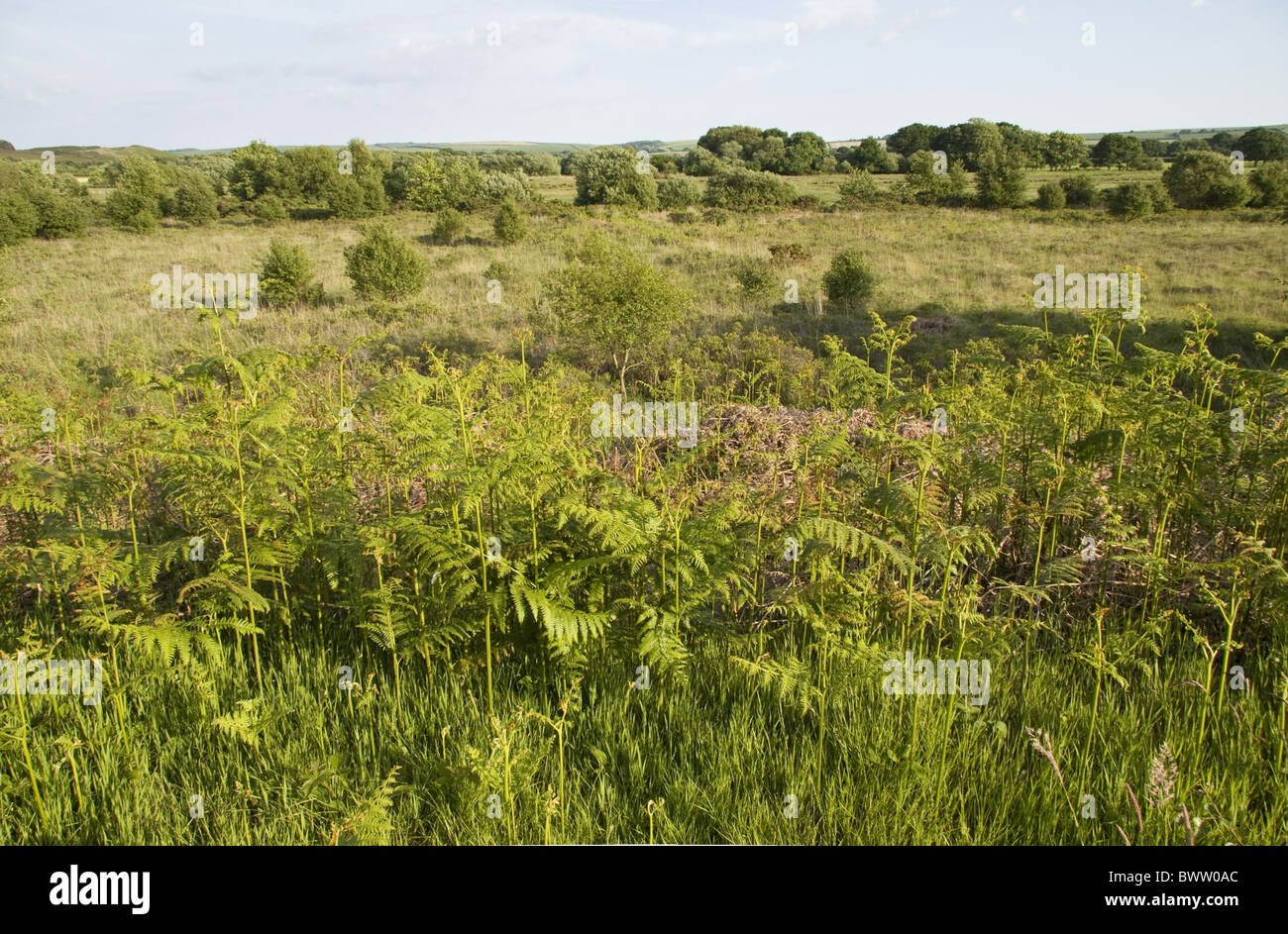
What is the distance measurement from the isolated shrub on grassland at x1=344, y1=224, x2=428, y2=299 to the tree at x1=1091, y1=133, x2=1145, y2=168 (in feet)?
168

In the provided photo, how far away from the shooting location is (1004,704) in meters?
3.14

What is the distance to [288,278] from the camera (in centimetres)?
2053

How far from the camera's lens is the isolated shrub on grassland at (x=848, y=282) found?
19.8m

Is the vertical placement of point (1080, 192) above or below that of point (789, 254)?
above

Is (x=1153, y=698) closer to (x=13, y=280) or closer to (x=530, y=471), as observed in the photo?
(x=530, y=471)

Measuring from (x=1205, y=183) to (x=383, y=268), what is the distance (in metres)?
37.8

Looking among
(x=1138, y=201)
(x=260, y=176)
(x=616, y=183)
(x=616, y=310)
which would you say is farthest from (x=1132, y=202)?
(x=260, y=176)

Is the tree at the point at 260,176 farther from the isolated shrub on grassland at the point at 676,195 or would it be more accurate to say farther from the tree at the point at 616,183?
the isolated shrub on grassland at the point at 676,195

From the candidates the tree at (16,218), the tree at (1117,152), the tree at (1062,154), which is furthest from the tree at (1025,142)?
the tree at (16,218)

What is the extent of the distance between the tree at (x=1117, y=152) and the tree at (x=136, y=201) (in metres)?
57.5

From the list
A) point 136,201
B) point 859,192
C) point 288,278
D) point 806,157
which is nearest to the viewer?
point 288,278

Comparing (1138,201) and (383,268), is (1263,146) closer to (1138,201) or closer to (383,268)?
(1138,201)

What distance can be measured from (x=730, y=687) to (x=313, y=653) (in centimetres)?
199
